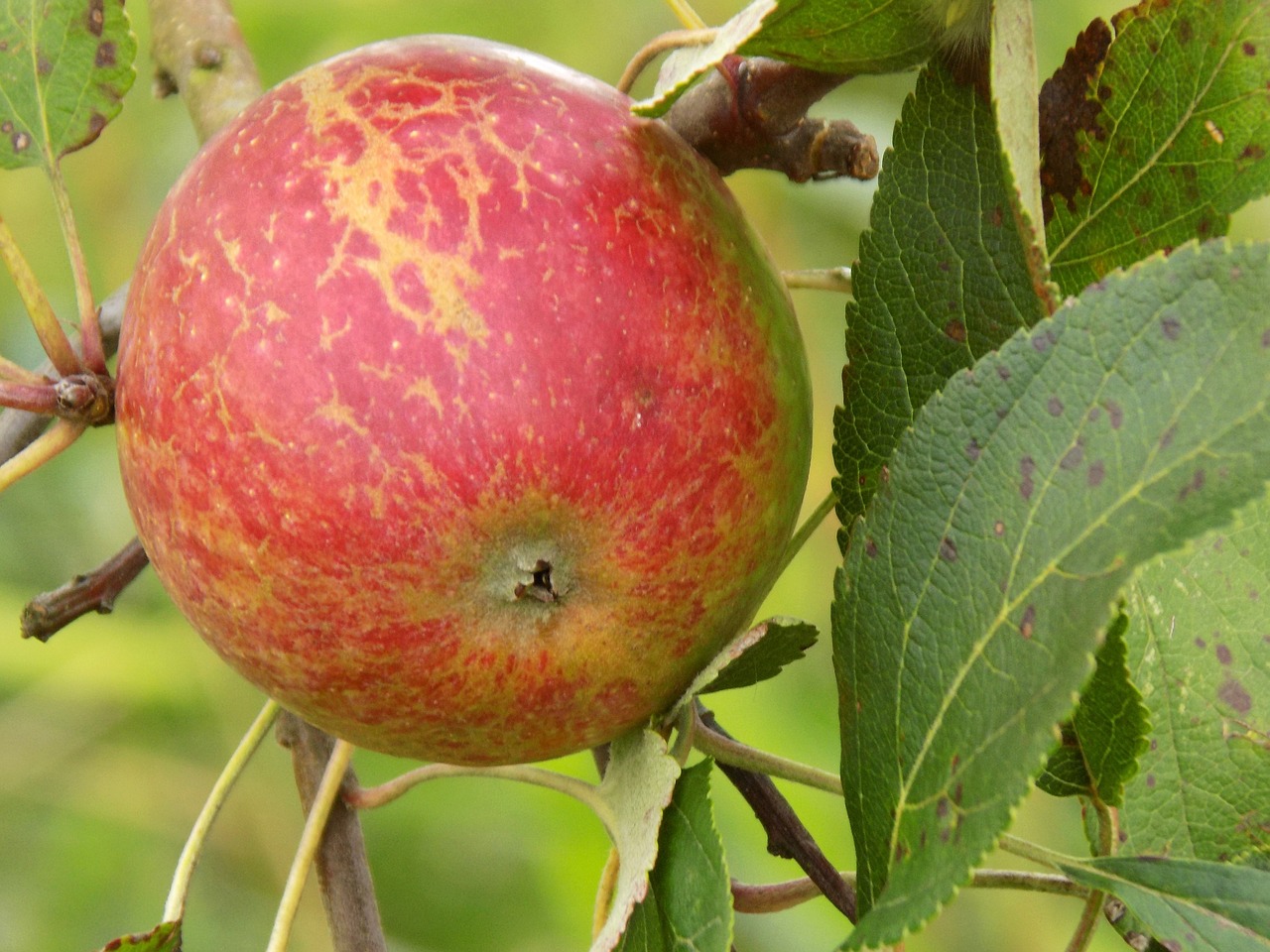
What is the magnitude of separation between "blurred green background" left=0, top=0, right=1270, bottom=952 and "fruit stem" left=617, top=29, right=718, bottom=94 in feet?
2.65

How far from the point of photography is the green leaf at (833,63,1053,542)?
2.46ft

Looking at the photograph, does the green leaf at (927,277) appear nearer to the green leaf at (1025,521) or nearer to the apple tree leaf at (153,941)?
the green leaf at (1025,521)

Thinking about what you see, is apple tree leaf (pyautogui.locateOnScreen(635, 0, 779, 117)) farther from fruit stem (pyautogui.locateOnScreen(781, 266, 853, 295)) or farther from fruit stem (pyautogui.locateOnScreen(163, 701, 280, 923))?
fruit stem (pyautogui.locateOnScreen(163, 701, 280, 923))

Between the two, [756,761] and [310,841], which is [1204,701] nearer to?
[756,761]

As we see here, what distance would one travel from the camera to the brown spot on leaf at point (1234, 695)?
0.85 meters

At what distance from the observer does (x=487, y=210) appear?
69cm

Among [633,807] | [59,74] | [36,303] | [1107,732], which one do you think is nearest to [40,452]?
[36,303]

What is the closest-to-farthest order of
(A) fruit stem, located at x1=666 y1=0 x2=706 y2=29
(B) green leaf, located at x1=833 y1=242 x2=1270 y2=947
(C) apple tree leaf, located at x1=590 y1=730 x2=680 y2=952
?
(B) green leaf, located at x1=833 y1=242 x2=1270 y2=947, (C) apple tree leaf, located at x1=590 y1=730 x2=680 y2=952, (A) fruit stem, located at x1=666 y1=0 x2=706 y2=29

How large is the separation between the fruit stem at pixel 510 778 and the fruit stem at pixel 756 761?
0.07 m

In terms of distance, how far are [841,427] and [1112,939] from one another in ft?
5.27

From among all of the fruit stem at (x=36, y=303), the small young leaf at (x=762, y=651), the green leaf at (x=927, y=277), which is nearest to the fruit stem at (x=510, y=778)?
the small young leaf at (x=762, y=651)

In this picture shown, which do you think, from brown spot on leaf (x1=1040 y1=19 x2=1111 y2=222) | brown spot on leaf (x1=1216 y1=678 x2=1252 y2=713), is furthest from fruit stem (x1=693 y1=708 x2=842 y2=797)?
brown spot on leaf (x1=1040 y1=19 x2=1111 y2=222)

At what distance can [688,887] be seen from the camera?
68 cm

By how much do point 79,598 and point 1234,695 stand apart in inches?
29.9
